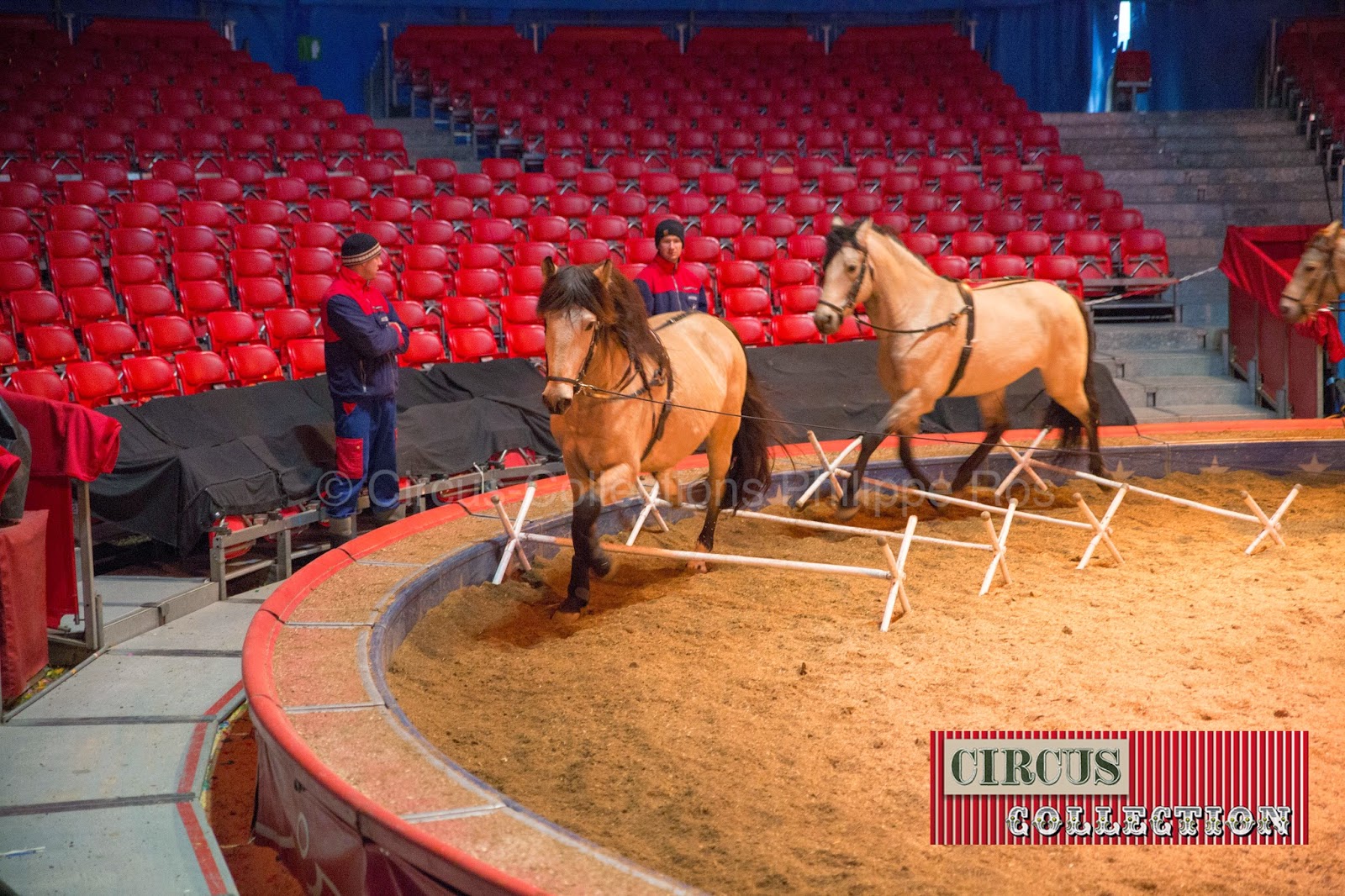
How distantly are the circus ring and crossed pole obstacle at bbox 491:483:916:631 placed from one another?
120 millimetres

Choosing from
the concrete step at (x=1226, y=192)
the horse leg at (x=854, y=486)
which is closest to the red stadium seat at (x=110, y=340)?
the horse leg at (x=854, y=486)

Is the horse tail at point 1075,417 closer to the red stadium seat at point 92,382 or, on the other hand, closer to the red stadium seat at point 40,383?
the red stadium seat at point 92,382

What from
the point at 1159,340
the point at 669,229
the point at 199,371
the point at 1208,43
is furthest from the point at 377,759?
the point at 1208,43

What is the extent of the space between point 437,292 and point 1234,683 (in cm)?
728

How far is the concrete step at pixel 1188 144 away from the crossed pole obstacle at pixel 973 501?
417 inches

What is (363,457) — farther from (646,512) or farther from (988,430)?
(988,430)

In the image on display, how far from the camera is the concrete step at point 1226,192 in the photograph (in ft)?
50.2

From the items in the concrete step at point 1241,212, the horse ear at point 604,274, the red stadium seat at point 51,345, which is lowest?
the red stadium seat at point 51,345

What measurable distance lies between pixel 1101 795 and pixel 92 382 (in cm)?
624

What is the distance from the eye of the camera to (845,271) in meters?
6.28

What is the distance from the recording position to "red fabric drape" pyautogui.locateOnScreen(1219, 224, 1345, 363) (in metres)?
9.41

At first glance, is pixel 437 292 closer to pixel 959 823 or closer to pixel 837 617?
pixel 837 617

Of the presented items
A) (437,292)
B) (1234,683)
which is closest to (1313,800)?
(1234,683)

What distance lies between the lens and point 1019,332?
697 centimetres
